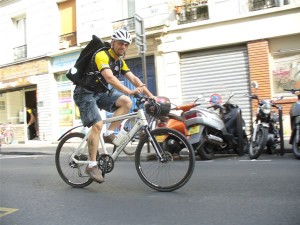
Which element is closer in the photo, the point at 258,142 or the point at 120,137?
the point at 120,137

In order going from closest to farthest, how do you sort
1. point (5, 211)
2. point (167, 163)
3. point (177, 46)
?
point (5, 211), point (167, 163), point (177, 46)

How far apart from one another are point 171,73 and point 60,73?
20.4 ft

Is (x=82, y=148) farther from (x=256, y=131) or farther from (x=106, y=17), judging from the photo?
(x=106, y=17)

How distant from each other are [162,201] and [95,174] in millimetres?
990

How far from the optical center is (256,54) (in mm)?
11758

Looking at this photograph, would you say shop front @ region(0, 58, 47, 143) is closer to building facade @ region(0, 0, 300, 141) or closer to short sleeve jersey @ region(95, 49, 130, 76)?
building facade @ region(0, 0, 300, 141)

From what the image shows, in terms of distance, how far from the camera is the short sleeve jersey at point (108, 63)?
4.17m

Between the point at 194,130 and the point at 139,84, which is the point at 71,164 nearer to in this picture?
the point at 139,84

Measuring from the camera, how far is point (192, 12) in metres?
12.9

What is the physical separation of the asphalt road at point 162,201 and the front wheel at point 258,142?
131cm

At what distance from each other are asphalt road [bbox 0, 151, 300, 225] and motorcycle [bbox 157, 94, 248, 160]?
160 centimetres

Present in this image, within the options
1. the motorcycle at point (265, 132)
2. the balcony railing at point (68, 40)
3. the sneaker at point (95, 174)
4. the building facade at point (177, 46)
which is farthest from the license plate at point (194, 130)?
the balcony railing at point (68, 40)

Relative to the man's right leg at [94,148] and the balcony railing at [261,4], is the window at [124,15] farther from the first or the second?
the man's right leg at [94,148]

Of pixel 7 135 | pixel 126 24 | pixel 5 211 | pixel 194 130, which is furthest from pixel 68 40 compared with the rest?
pixel 5 211
